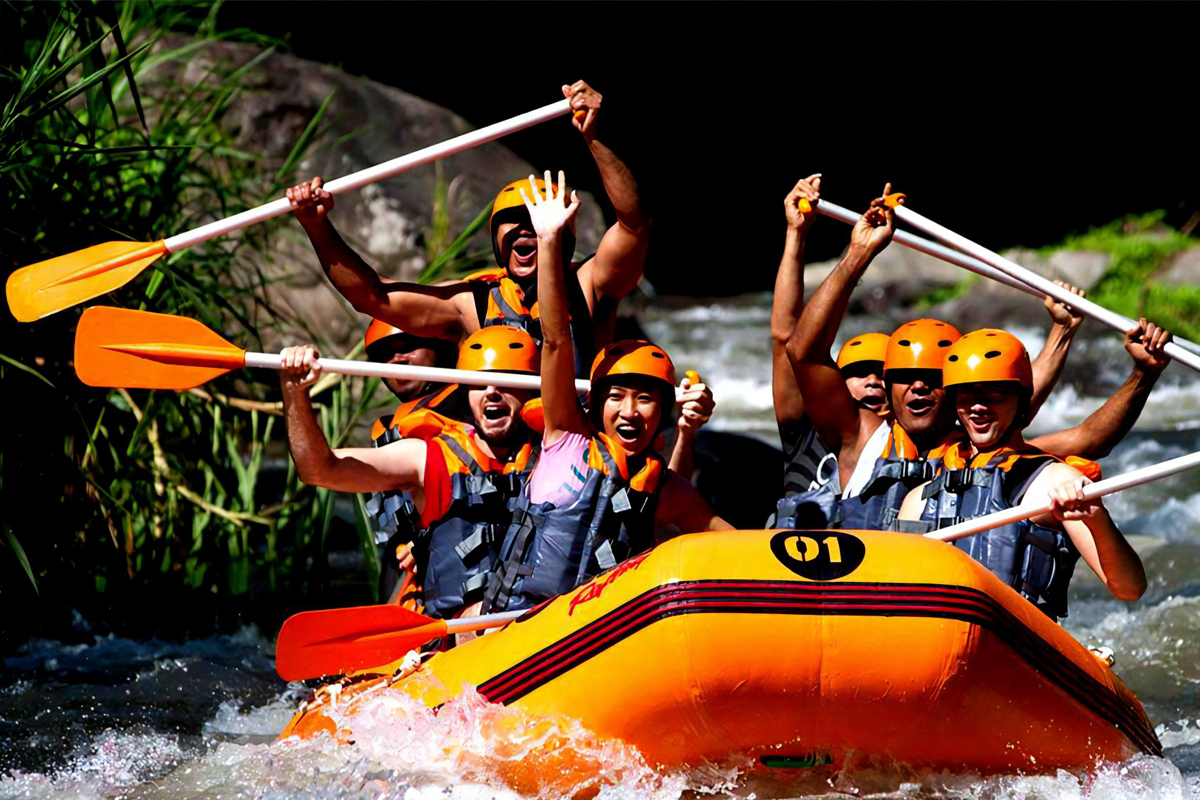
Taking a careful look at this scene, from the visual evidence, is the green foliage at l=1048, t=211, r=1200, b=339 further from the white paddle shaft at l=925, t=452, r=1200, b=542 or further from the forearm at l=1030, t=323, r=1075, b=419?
the white paddle shaft at l=925, t=452, r=1200, b=542

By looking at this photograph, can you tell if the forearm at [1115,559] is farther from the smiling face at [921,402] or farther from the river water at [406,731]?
the smiling face at [921,402]

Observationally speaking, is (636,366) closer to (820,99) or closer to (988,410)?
(988,410)

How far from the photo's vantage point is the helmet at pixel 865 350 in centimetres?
457

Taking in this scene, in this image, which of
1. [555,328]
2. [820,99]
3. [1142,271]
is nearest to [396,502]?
[555,328]

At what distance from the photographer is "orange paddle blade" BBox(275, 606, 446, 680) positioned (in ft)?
13.0

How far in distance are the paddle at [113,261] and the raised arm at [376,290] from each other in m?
0.06

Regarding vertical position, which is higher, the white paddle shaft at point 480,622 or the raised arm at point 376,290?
the raised arm at point 376,290

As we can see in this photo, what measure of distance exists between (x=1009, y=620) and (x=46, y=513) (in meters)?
3.41

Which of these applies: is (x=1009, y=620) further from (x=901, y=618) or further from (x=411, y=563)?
(x=411, y=563)

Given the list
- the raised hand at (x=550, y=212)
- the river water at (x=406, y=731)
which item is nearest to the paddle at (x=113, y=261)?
the raised hand at (x=550, y=212)

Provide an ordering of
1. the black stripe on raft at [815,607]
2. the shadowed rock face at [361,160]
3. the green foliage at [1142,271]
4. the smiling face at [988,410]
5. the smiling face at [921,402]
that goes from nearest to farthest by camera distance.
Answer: the black stripe on raft at [815,607] < the smiling face at [988,410] < the smiling face at [921,402] < the shadowed rock face at [361,160] < the green foliage at [1142,271]

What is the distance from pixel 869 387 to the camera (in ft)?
15.0

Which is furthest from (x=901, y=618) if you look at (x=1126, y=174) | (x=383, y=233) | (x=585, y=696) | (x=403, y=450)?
(x=1126, y=174)

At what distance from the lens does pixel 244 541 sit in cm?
576
